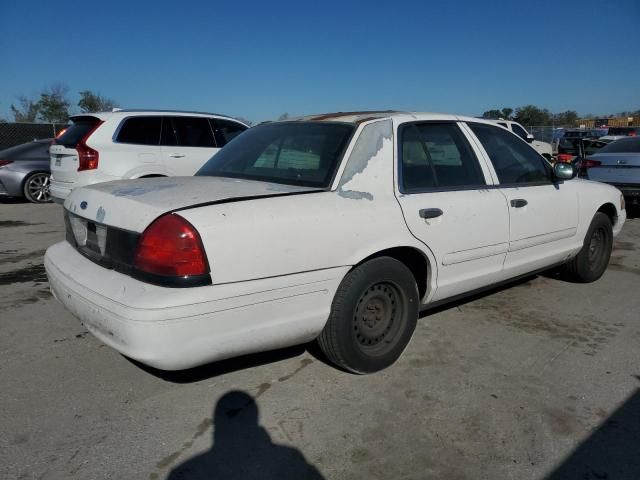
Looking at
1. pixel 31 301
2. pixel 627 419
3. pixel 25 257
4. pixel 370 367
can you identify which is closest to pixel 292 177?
pixel 370 367

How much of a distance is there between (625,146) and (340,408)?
8651mm

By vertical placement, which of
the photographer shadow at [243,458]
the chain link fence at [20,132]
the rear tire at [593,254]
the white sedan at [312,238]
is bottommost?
the photographer shadow at [243,458]

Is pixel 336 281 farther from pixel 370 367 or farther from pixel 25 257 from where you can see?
pixel 25 257

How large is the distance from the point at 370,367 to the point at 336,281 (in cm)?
66

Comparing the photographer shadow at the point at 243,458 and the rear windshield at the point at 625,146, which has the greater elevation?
the rear windshield at the point at 625,146

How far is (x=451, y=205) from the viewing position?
3.43 m

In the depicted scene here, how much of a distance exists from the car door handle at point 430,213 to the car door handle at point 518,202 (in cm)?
82

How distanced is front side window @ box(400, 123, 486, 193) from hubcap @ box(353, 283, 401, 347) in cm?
64

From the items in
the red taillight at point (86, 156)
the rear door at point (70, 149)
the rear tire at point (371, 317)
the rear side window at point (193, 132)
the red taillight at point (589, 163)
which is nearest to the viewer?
the rear tire at point (371, 317)

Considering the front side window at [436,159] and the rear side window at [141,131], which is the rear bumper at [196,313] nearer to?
the front side window at [436,159]

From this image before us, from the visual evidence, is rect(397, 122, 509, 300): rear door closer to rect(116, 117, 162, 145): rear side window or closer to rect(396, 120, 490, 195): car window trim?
rect(396, 120, 490, 195): car window trim

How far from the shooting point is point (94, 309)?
262cm

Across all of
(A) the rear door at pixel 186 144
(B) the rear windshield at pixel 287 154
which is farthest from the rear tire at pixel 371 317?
(A) the rear door at pixel 186 144

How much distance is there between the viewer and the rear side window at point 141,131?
23.5ft
